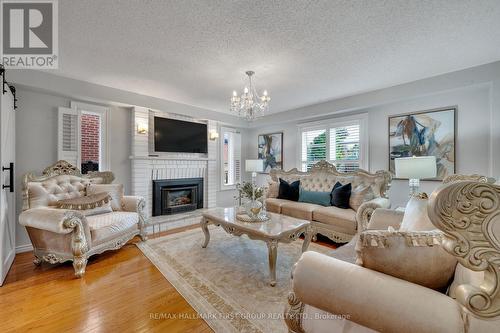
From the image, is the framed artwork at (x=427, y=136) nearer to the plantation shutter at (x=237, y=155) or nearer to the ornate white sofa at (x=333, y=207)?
the ornate white sofa at (x=333, y=207)

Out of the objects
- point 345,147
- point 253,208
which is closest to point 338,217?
point 253,208

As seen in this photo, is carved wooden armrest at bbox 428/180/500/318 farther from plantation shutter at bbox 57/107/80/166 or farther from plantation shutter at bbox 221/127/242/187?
plantation shutter at bbox 221/127/242/187

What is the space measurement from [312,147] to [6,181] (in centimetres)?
505

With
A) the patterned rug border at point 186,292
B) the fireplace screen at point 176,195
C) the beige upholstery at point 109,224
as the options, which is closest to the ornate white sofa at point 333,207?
the fireplace screen at point 176,195

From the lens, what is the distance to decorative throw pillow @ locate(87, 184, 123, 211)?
3.18m

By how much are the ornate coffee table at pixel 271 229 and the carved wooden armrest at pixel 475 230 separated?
5.22ft

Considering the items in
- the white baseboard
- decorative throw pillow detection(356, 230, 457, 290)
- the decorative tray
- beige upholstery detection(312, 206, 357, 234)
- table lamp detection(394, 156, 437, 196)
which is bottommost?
the white baseboard

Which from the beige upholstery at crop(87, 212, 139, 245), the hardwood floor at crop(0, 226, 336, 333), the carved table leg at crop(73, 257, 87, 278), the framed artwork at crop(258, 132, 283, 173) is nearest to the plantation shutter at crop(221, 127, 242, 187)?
the framed artwork at crop(258, 132, 283, 173)

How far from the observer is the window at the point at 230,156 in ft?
18.9

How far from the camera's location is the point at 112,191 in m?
3.23

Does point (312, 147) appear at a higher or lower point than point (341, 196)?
higher

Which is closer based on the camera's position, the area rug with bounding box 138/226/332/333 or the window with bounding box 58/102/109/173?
the area rug with bounding box 138/226/332/333

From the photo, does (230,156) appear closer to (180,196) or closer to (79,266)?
(180,196)

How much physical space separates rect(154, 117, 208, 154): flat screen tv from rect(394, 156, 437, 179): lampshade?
3976 mm
